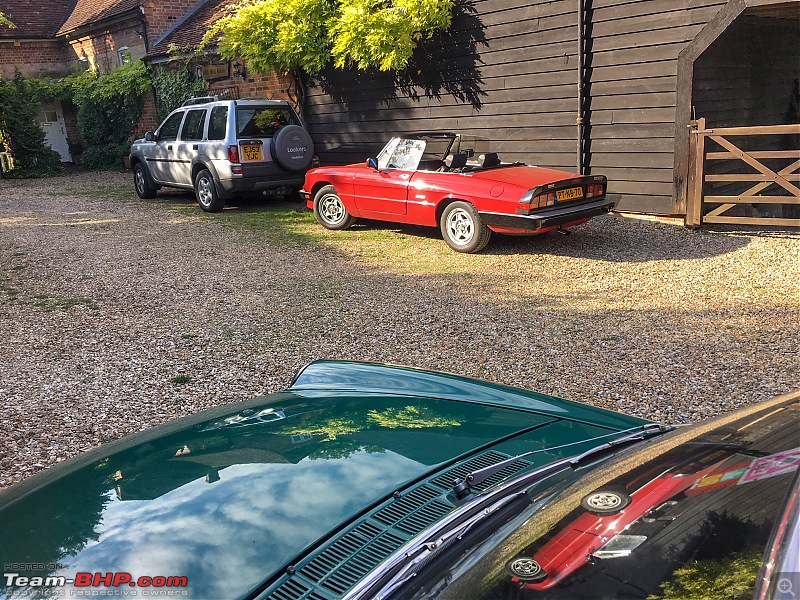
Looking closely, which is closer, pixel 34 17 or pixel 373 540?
pixel 373 540

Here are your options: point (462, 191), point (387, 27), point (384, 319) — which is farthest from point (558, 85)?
point (384, 319)

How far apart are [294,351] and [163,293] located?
2.47 metres

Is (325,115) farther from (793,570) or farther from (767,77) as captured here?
(793,570)

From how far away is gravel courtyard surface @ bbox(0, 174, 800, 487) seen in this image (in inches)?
175

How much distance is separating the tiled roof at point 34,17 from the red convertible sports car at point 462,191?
19319mm

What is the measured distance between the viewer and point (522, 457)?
1891 mm

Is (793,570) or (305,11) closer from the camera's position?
(793,570)

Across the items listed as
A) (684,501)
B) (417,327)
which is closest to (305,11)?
(417,327)

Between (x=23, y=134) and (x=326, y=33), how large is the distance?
12.1 meters

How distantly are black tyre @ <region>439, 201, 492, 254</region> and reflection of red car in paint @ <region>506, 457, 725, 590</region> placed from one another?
263 inches

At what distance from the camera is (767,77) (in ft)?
35.7

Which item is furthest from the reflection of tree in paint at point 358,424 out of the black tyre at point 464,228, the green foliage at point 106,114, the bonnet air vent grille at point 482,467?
the green foliage at point 106,114

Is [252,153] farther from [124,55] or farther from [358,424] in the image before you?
[124,55]

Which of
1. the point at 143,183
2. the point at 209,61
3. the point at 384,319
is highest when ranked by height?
the point at 209,61
